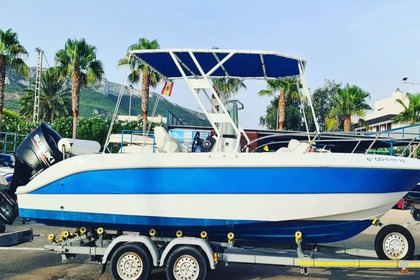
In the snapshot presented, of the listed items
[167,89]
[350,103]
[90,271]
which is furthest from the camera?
[350,103]

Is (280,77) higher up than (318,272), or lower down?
higher up

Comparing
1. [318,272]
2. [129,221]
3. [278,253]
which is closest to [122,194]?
[129,221]

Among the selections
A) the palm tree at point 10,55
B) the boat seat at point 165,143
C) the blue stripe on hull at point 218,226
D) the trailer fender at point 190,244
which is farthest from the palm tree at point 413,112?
the trailer fender at point 190,244

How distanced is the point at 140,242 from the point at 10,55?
80.5 ft

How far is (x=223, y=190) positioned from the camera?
224 inches

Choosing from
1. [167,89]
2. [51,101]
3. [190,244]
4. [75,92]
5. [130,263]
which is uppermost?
[51,101]

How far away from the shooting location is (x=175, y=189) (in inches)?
227

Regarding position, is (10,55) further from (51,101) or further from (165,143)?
(51,101)

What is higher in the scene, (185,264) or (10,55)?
(10,55)

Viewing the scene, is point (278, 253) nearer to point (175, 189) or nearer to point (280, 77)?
point (175, 189)

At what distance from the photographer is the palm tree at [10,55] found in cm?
2647

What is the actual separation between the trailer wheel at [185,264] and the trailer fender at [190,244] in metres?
0.06

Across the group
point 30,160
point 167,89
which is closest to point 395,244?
point 167,89

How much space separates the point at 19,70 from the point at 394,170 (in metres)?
26.2
